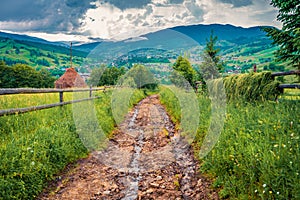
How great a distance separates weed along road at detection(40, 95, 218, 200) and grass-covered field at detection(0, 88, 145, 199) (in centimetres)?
34

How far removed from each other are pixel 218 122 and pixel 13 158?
5.23m

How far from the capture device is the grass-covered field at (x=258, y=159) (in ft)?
11.7

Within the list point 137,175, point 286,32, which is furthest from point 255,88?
point 137,175

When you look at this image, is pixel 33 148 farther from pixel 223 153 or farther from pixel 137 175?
pixel 223 153

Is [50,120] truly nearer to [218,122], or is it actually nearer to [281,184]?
[218,122]

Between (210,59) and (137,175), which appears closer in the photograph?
(137,175)

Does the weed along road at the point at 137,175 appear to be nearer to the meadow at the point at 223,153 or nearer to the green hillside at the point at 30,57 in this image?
the meadow at the point at 223,153

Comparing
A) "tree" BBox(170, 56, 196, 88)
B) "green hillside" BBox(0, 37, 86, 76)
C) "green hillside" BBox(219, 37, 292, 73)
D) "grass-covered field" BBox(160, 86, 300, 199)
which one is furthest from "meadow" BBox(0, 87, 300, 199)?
"green hillside" BBox(0, 37, 86, 76)

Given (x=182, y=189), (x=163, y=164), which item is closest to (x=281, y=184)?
(x=182, y=189)

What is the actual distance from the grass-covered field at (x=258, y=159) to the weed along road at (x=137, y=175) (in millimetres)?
424

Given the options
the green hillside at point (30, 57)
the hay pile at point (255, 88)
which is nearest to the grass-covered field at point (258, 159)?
the hay pile at point (255, 88)

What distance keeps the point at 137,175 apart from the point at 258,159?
115 inches

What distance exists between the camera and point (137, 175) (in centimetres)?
602

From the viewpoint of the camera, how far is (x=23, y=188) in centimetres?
430
